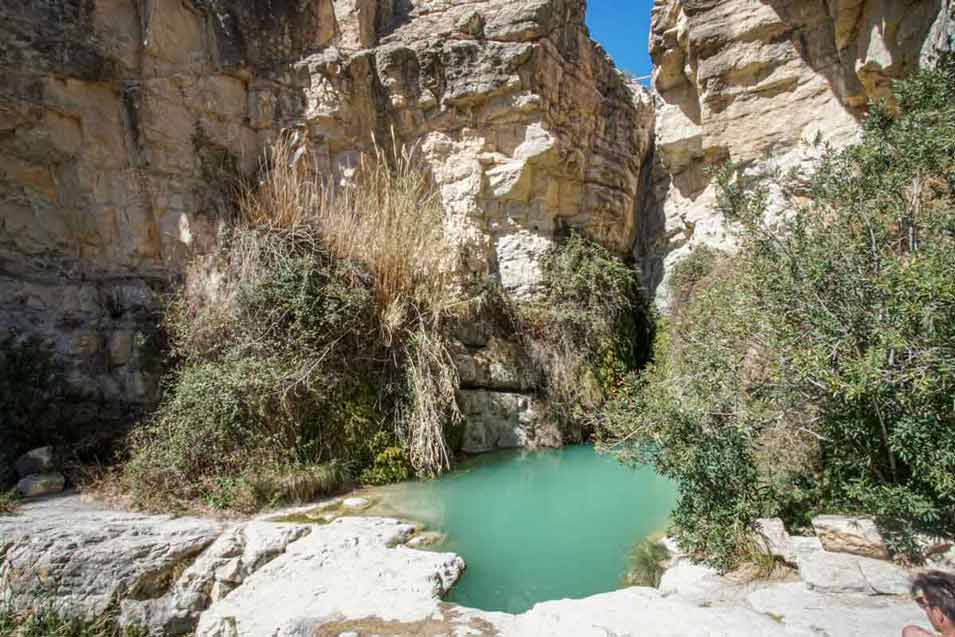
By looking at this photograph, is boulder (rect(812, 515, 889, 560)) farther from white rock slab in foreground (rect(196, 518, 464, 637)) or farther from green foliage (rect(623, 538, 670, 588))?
white rock slab in foreground (rect(196, 518, 464, 637))

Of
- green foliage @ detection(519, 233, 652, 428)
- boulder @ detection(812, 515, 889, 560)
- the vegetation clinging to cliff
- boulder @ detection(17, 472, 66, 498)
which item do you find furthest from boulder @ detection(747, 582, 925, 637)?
boulder @ detection(17, 472, 66, 498)

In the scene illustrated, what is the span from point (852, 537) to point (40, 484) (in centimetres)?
609

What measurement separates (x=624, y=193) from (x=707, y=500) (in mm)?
7555

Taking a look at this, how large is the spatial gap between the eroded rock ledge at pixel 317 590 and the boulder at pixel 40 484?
0.78m

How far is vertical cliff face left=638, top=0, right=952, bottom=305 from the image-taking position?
601 cm

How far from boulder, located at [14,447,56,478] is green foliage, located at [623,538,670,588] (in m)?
5.12

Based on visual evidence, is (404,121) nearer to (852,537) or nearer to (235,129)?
(235,129)

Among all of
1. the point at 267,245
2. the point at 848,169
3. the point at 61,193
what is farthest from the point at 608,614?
the point at 61,193

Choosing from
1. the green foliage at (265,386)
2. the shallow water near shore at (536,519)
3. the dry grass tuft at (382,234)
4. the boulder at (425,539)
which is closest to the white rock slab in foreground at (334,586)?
the boulder at (425,539)

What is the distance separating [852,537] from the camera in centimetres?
290

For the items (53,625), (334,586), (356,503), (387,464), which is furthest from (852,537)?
(53,625)

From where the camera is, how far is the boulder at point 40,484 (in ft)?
15.2

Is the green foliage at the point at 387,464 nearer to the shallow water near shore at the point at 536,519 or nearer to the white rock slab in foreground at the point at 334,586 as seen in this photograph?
the shallow water near shore at the point at 536,519

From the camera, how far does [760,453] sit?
153 inches
